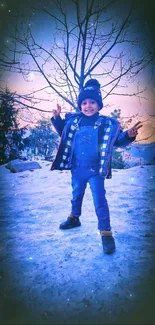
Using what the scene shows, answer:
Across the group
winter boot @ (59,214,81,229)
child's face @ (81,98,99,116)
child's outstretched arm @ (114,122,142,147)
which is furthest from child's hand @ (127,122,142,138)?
winter boot @ (59,214,81,229)

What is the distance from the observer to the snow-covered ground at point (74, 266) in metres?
1.18

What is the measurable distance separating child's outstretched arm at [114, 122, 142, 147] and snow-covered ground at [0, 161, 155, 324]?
87cm

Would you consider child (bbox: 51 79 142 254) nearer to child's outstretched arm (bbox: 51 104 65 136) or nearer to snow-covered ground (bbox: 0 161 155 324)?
child's outstretched arm (bbox: 51 104 65 136)

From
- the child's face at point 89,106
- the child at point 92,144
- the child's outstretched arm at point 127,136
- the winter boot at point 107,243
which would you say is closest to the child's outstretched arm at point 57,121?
the child at point 92,144

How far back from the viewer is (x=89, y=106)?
187 centimetres

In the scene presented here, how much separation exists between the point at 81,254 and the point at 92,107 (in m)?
1.24

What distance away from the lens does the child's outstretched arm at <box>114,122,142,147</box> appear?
1.72 m

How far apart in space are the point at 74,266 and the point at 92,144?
3.25ft

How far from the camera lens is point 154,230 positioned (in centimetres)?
208

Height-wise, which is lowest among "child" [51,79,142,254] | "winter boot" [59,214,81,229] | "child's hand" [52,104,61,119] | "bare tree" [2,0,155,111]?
"winter boot" [59,214,81,229]

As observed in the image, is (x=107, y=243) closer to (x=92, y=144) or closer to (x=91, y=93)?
(x=92, y=144)

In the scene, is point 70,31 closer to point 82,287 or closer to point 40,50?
point 40,50

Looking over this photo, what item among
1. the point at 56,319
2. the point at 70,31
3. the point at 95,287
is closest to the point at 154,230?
the point at 95,287

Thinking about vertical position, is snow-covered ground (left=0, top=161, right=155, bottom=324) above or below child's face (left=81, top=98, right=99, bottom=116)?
below
